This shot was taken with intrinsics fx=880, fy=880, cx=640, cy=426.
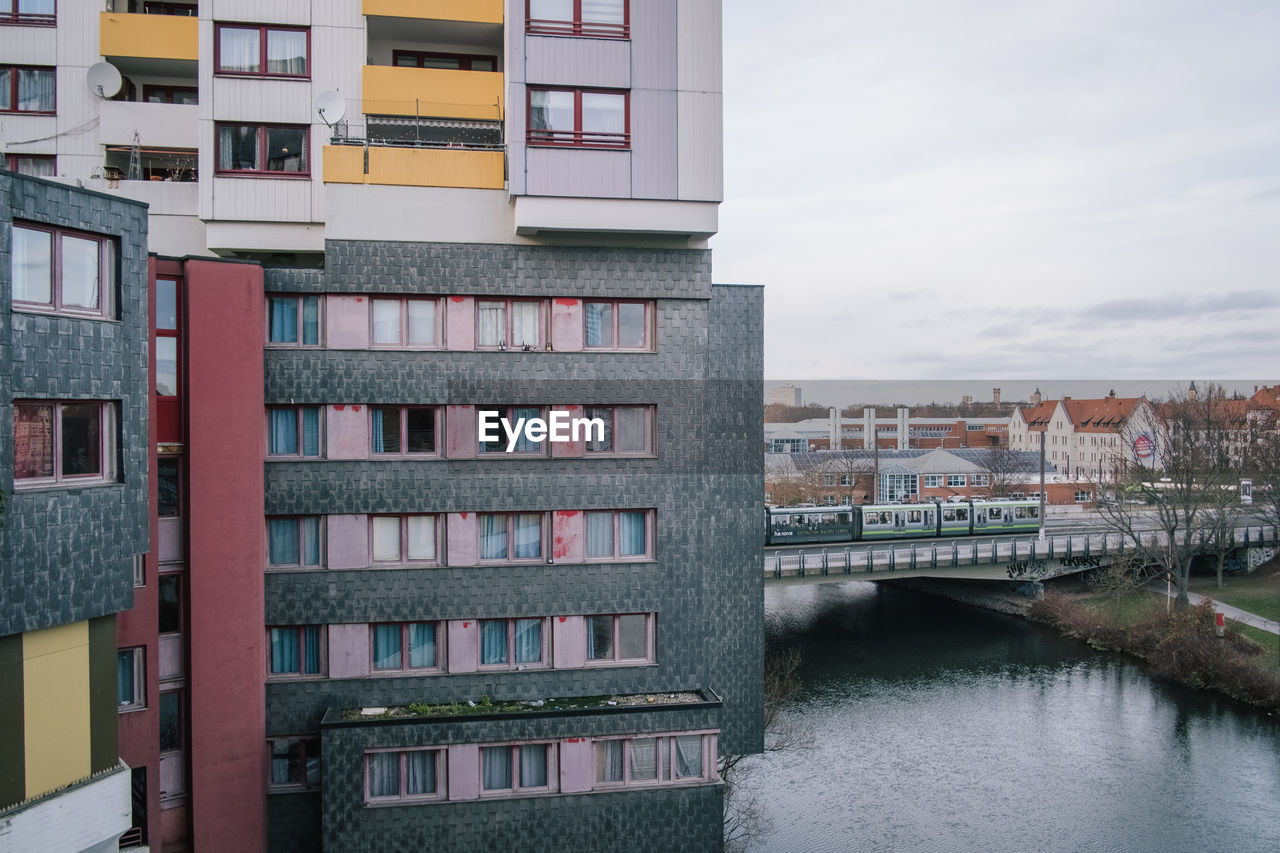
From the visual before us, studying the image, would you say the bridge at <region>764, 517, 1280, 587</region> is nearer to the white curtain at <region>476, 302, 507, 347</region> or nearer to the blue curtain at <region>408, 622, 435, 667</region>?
the blue curtain at <region>408, 622, 435, 667</region>

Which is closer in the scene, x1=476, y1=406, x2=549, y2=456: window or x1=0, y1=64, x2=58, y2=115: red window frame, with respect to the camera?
x1=476, y1=406, x2=549, y2=456: window

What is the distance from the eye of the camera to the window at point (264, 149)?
61.8 ft

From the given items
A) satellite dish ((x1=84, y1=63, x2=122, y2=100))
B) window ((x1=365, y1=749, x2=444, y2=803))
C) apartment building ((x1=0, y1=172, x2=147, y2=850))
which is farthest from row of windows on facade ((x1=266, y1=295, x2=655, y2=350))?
window ((x1=365, y1=749, x2=444, y2=803))

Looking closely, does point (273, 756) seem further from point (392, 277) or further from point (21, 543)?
point (392, 277)

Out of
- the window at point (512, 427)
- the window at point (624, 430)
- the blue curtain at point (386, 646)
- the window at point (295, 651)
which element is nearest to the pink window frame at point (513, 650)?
the blue curtain at point (386, 646)

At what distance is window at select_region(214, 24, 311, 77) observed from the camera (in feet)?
61.2

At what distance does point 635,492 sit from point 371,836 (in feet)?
27.9

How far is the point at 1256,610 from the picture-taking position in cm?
4500

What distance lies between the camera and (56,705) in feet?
38.6

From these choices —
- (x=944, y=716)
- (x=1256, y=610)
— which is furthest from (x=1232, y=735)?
(x=1256, y=610)

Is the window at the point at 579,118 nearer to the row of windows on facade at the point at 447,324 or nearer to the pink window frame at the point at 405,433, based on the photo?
the row of windows on facade at the point at 447,324

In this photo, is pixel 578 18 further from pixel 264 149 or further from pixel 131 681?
pixel 131 681

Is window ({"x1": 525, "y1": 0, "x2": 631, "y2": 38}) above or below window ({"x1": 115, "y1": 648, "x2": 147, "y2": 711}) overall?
above

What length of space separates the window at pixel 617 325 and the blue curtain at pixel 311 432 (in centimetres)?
579
